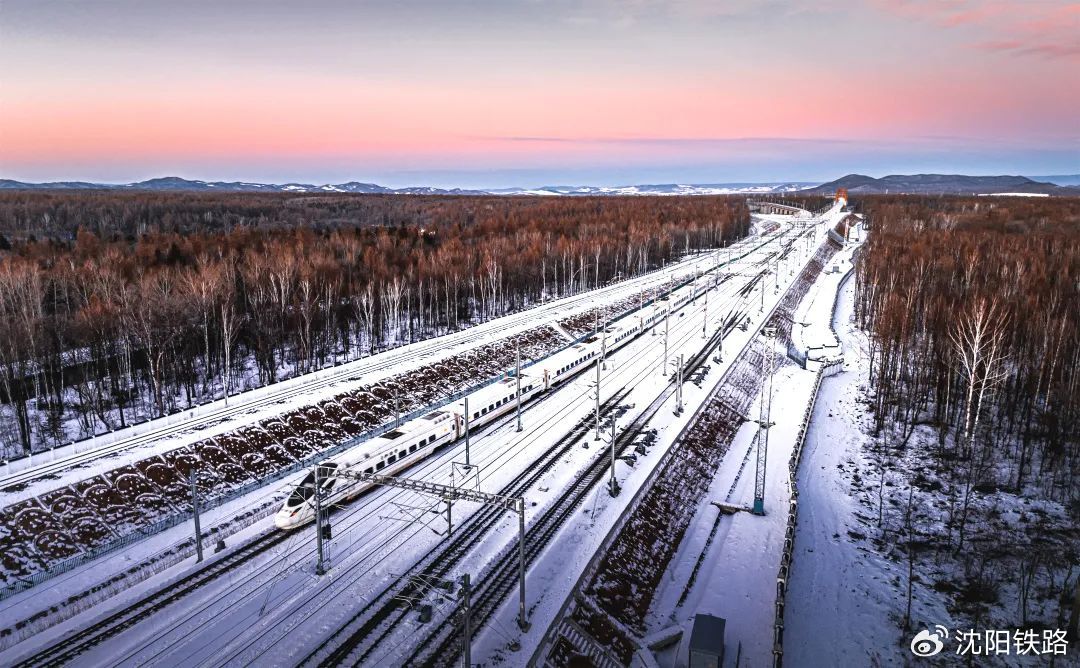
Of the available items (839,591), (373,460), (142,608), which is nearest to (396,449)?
(373,460)

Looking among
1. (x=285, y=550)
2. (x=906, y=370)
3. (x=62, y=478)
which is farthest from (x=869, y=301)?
(x=62, y=478)

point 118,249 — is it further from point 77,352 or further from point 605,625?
point 605,625

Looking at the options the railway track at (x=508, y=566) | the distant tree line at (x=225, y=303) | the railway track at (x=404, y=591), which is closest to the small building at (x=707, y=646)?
the railway track at (x=508, y=566)

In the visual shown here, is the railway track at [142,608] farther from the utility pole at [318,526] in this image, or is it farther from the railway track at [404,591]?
the railway track at [404,591]

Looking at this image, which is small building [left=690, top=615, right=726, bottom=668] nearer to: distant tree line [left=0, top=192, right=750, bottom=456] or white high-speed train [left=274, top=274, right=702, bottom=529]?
white high-speed train [left=274, top=274, right=702, bottom=529]

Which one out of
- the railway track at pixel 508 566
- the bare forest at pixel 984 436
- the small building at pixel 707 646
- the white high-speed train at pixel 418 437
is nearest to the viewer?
the small building at pixel 707 646

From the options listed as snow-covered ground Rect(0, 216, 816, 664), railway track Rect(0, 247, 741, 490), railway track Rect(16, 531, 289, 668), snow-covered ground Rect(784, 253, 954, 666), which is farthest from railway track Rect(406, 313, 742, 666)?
railway track Rect(0, 247, 741, 490)
